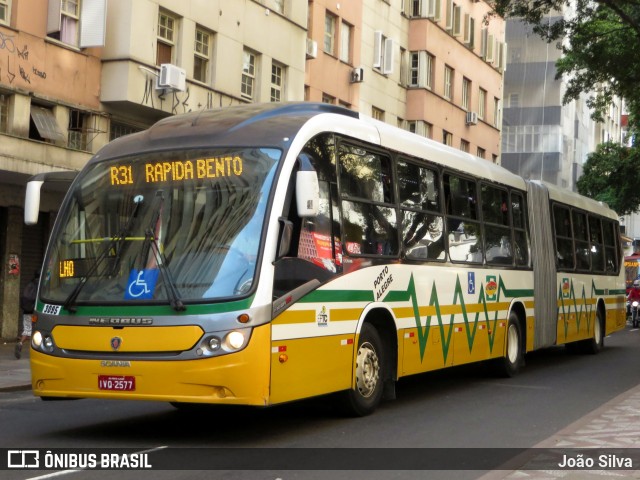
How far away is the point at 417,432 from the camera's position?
35.8 feet

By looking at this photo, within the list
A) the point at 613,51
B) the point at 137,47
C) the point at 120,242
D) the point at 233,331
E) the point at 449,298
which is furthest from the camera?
the point at 613,51

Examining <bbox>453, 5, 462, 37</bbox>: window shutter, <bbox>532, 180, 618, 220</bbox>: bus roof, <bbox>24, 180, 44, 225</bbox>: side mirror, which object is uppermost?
<bbox>453, 5, 462, 37</bbox>: window shutter

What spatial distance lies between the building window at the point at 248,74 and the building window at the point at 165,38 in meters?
3.11

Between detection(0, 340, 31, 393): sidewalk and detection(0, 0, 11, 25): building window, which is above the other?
detection(0, 0, 11, 25): building window

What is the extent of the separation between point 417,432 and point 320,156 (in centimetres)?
292

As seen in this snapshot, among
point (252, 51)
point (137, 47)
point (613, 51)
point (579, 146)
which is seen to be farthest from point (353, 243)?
point (579, 146)

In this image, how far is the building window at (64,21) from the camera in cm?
2264

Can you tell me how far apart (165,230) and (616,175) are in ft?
136

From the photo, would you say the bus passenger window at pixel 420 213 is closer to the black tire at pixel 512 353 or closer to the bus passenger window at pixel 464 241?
the bus passenger window at pixel 464 241

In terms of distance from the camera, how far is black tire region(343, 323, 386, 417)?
11516 mm

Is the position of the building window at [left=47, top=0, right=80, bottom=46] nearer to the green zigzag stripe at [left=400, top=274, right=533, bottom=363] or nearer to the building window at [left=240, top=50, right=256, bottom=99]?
the building window at [left=240, top=50, right=256, bottom=99]

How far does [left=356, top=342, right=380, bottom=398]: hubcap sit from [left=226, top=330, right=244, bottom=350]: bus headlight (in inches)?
89.8

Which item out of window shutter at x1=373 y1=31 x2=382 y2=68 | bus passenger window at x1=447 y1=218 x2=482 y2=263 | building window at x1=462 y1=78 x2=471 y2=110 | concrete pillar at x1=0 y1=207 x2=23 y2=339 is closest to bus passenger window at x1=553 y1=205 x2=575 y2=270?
bus passenger window at x1=447 y1=218 x2=482 y2=263

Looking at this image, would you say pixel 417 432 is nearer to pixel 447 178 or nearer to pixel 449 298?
pixel 449 298
